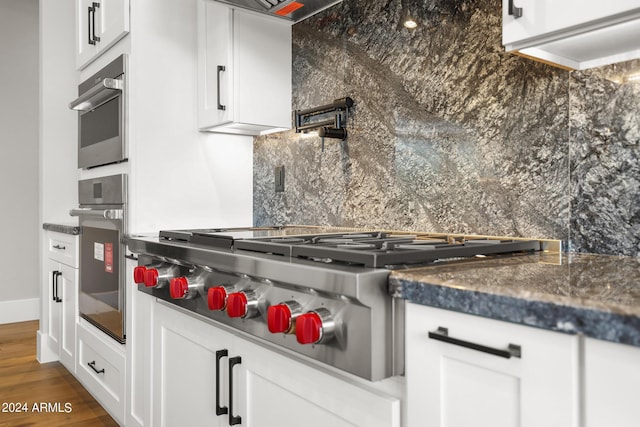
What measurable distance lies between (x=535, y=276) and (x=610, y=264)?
29 centimetres

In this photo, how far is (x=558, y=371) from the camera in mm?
690

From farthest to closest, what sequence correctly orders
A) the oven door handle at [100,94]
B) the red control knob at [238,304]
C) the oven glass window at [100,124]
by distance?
the oven glass window at [100,124]
the oven door handle at [100,94]
the red control knob at [238,304]

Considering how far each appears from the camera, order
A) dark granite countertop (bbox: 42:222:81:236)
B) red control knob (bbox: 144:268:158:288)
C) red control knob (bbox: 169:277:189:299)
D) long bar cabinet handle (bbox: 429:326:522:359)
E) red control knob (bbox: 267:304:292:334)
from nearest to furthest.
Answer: long bar cabinet handle (bbox: 429:326:522:359), red control knob (bbox: 267:304:292:334), red control knob (bbox: 169:277:189:299), red control knob (bbox: 144:268:158:288), dark granite countertop (bbox: 42:222:81:236)

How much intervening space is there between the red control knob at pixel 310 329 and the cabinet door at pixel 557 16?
2.44 ft

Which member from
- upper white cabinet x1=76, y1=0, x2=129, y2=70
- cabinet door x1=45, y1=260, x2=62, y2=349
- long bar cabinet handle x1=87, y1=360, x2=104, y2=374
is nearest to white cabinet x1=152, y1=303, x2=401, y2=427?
long bar cabinet handle x1=87, y1=360, x2=104, y2=374

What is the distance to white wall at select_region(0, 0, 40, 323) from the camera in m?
4.30

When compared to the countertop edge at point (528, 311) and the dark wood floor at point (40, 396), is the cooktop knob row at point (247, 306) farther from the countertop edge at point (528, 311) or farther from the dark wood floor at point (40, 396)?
the dark wood floor at point (40, 396)

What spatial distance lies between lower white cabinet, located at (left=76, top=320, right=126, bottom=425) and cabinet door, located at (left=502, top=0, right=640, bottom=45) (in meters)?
1.94

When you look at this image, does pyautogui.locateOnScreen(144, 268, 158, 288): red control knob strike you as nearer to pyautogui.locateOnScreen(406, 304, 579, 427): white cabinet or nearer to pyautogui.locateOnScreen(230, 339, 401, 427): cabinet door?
pyautogui.locateOnScreen(230, 339, 401, 427): cabinet door

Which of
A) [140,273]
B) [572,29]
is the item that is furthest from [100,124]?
[572,29]

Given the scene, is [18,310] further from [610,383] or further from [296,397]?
[610,383]

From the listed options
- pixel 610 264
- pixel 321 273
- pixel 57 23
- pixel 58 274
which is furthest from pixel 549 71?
pixel 57 23

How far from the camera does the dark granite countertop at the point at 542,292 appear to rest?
639 mm

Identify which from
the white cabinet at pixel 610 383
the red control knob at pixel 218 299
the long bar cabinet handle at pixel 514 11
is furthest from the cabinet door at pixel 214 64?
the white cabinet at pixel 610 383
